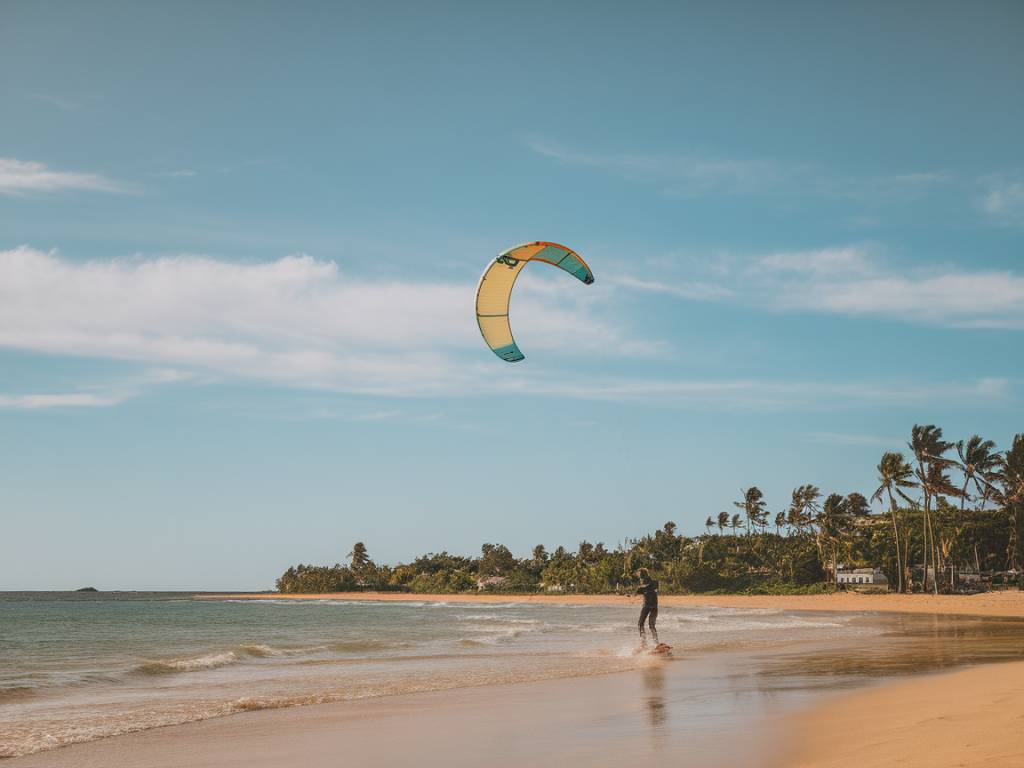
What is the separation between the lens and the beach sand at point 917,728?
5.33 metres

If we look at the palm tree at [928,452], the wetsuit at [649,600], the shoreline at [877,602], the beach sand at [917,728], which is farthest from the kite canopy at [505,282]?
the palm tree at [928,452]

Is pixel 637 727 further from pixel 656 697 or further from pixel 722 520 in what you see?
pixel 722 520

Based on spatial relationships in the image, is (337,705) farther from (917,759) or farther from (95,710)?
(917,759)

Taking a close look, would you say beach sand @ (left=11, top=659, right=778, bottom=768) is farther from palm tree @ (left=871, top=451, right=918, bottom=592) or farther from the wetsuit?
palm tree @ (left=871, top=451, right=918, bottom=592)

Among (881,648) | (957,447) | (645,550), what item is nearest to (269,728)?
(881,648)

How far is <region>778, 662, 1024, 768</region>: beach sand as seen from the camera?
533cm

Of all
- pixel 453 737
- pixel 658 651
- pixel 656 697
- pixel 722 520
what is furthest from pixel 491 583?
pixel 453 737

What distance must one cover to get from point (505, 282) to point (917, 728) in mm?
8212

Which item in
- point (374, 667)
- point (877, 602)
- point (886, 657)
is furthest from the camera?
point (877, 602)

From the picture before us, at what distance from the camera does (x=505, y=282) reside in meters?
12.8

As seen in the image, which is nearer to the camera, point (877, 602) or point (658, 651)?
point (658, 651)

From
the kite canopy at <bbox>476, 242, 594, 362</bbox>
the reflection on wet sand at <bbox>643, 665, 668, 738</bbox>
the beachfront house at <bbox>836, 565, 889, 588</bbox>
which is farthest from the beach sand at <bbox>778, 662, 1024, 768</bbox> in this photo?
the beachfront house at <bbox>836, 565, 889, 588</bbox>

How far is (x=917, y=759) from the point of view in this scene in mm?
5258

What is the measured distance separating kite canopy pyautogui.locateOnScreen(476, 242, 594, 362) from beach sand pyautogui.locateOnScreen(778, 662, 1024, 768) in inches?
267
